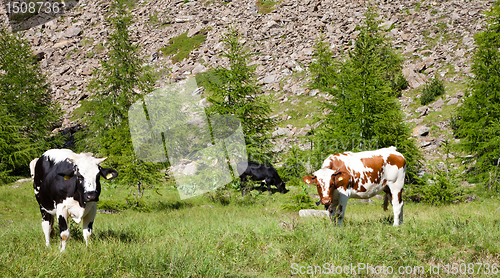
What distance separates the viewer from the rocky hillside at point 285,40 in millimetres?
34875

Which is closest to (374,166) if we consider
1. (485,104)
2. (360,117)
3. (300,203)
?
(300,203)

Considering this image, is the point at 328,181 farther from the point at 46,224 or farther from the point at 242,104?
the point at 242,104

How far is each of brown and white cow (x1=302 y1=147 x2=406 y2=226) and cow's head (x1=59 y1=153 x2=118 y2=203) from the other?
4.43 meters

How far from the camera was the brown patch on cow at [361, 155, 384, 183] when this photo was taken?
7.83 metres

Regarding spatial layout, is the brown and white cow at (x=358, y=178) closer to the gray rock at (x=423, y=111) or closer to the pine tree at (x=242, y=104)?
the pine tree at (x=242, y=104)

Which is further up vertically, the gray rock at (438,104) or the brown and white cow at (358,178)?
the brown and white cow at (358,178)

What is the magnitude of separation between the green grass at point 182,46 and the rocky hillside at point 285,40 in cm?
133

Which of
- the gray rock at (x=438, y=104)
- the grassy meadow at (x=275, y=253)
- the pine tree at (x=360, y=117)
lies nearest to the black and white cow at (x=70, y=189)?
the grassy meadow at (x=275, y=253)

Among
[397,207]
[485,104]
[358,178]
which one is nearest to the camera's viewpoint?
[358,178]

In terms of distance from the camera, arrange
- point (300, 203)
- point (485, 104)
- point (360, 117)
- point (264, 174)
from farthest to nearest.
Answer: point (264, 174)
point (485, 104)
point (360, 117)
point (300, 203)

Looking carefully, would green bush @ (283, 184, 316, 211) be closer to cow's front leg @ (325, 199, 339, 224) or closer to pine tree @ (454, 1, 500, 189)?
cow's front leg @ (325, 199, 339, 224)

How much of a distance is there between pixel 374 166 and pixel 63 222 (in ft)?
23.4

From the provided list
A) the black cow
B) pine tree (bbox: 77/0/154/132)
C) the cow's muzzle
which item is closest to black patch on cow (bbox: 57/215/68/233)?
the cow's muzzle

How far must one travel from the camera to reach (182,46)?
6125cm
